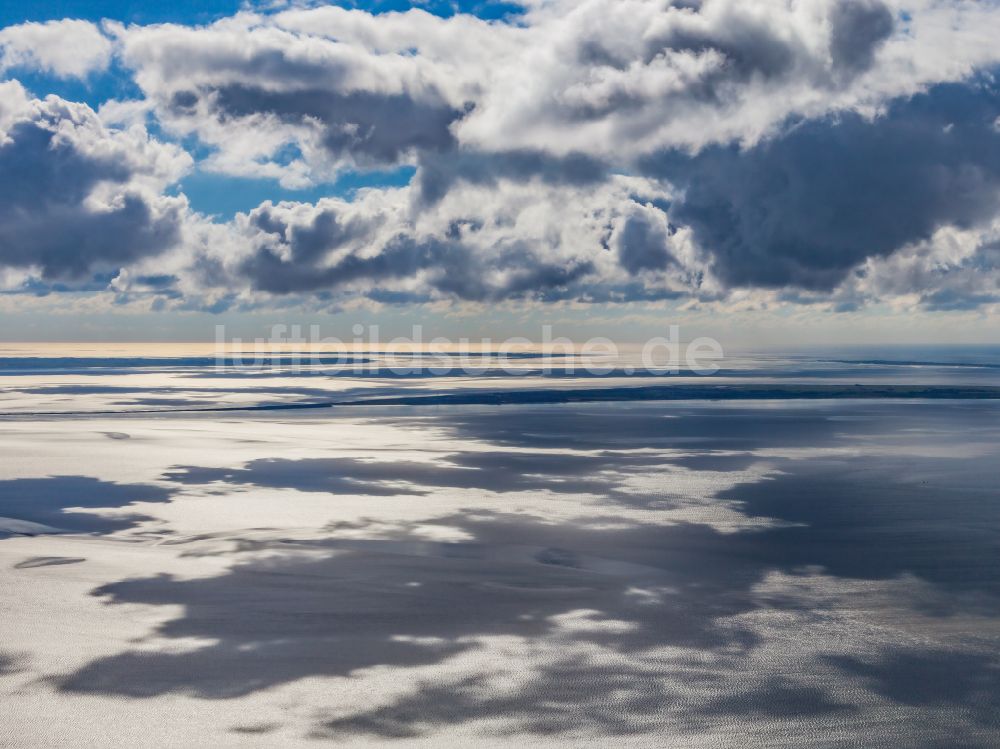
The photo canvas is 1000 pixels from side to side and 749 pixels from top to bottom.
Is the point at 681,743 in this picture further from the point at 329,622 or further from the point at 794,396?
the point at 794,396

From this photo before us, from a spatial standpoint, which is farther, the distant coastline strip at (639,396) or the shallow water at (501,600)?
the distant coastline strip at (639,396)

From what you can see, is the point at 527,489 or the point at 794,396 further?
the point at 794,396

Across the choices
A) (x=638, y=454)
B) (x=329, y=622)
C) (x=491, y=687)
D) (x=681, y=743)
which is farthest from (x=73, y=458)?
(x=681, y=743)

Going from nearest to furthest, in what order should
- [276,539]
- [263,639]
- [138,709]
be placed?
[138,709], [263,639], [276,539]

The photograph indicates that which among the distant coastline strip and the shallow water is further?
the distant coastline strip

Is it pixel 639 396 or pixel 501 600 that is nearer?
pixel 501 600

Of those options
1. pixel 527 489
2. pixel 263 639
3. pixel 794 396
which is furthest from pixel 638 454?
pixel 794 396

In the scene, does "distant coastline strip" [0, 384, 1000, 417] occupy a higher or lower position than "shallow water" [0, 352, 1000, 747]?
lower

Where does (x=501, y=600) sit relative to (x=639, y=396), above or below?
above

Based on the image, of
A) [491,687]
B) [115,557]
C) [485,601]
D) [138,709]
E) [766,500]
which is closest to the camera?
[138,709]

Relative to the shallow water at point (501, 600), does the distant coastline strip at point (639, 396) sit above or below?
below
